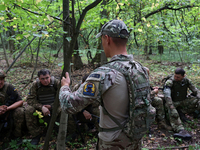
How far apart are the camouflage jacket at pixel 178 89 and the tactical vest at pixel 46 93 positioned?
3208 mm

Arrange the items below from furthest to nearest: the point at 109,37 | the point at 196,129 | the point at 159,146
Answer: the point at 196,129 < the point at 159,146 < the point at 109,37

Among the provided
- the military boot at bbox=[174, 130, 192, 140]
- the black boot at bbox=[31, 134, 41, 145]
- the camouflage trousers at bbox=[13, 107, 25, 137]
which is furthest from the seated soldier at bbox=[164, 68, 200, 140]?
the camouflage trousers at bbox=[13, 107, 25, 137]

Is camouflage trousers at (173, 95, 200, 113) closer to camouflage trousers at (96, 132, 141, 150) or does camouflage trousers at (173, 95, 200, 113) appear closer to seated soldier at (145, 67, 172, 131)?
seated soldier at (145, 67, 172, 131)

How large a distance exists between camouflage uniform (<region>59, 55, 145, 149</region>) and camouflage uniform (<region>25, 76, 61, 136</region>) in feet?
7.38

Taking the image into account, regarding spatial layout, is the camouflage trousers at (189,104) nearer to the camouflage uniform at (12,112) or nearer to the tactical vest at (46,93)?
the tactical vest at (46,93)

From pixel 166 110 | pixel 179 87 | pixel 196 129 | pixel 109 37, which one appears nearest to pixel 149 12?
pixel 179 87

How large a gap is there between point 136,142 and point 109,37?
1136 mm

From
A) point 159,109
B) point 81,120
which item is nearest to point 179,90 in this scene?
point 159,109

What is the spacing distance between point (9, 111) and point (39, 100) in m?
0.68

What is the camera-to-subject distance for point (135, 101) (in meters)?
1.37

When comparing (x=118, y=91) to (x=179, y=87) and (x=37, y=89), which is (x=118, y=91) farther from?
(x=179, y=87)

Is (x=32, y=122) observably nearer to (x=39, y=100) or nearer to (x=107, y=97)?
(x=39, y=100)

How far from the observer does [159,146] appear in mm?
3178

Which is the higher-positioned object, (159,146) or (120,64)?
(120,64)
